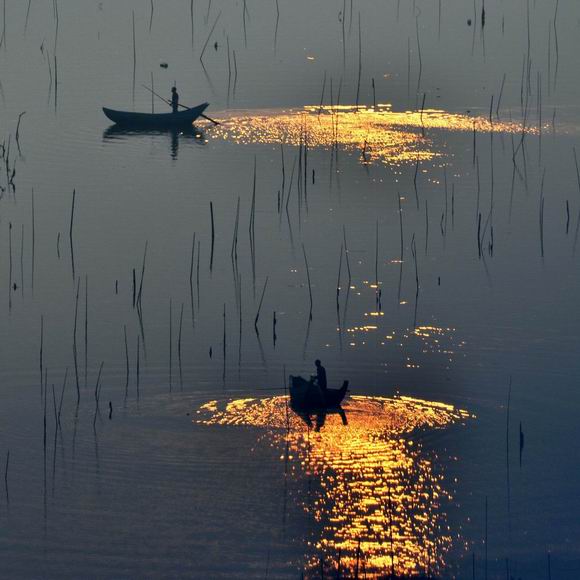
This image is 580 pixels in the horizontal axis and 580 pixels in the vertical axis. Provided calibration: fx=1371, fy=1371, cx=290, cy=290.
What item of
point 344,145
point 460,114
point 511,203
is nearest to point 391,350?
point 511,203

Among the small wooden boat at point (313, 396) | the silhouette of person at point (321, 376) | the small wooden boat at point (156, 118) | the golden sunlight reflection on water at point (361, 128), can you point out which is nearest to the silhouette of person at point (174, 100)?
the small wooden boat at point (156, 118)

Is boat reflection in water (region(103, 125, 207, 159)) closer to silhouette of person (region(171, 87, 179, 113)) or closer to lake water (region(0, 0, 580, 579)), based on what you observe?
lake water (region(0, 0, 580, 579))

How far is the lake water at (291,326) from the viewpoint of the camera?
33.7 ft

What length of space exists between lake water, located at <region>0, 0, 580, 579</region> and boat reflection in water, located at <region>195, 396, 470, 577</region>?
1.0 inches

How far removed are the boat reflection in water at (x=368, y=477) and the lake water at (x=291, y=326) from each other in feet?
0.08

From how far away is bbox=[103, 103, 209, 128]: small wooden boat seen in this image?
83.7 ft

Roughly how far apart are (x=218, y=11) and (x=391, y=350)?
1111 inches

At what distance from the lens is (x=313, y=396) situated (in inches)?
480

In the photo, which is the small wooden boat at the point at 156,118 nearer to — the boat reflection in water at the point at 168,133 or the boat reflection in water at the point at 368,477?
the boat reflection in water at the point at 168,133

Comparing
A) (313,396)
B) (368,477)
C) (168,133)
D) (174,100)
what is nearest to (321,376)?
(313,396)

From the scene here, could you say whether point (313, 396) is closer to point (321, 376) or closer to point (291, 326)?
point (321, 376)

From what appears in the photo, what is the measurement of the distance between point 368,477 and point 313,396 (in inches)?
52.6

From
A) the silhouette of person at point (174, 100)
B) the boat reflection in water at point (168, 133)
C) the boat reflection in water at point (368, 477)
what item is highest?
the silhouette of person at point (174, 100)

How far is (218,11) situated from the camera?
134ft
